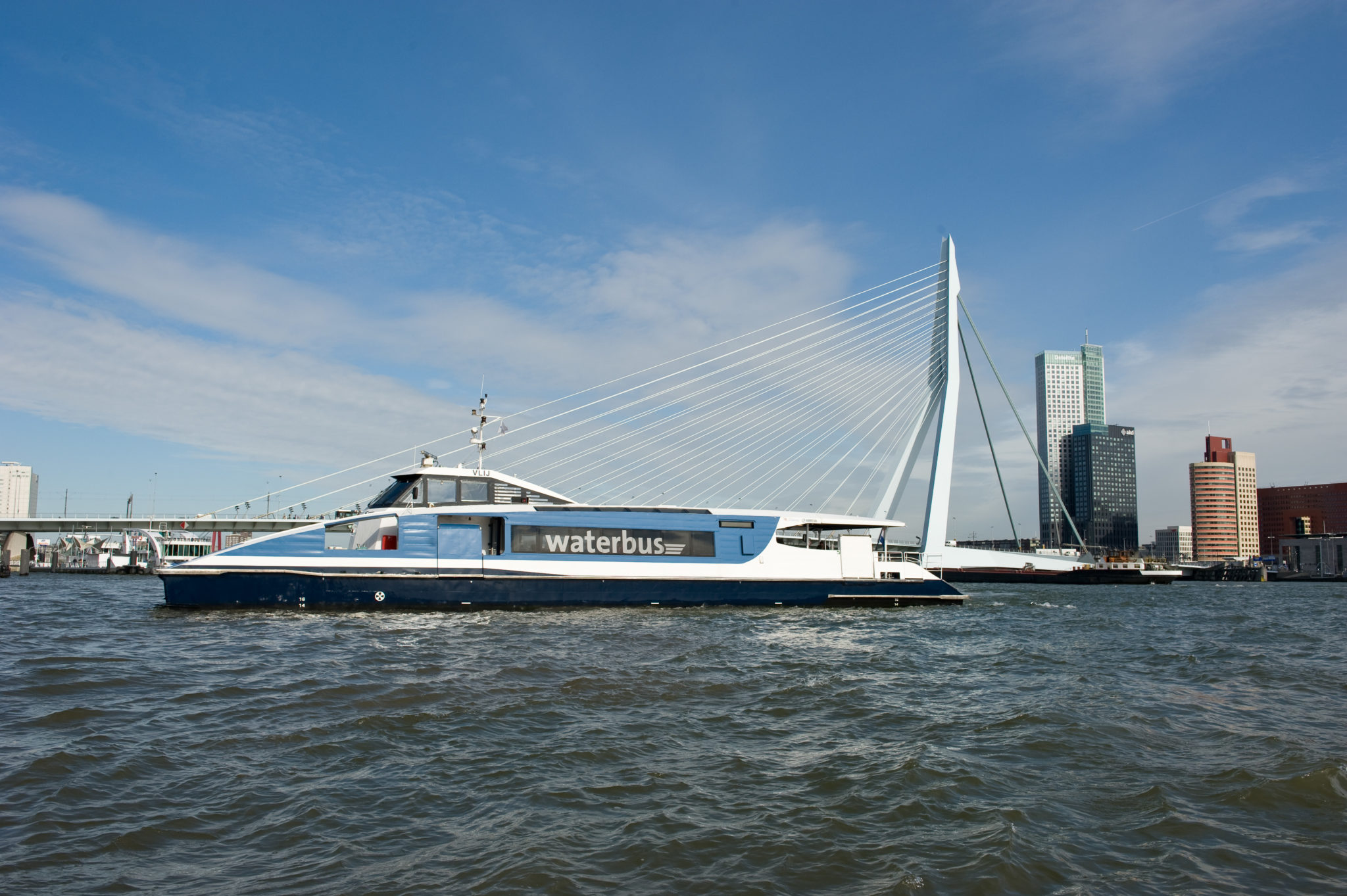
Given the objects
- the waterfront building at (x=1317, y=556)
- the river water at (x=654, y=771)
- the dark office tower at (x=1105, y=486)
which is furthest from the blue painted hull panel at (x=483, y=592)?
the dark office tower at (x=1105, y=486)

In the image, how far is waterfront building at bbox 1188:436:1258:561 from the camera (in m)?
132

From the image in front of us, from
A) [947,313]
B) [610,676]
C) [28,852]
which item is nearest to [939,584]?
[947,313]

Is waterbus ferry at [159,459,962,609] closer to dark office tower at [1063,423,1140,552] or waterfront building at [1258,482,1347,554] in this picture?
waterfront building at [1258,482,1347,554]

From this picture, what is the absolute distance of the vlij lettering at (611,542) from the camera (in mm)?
20234

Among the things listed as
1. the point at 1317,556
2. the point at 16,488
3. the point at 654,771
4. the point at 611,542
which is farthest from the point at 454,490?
the point at 16,488

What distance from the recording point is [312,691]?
348 inches

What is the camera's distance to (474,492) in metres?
20.5

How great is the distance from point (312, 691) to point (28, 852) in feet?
14.4

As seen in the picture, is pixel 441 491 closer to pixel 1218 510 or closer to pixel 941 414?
pixel 941 414

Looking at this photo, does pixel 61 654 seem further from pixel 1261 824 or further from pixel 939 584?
pixel 939 584

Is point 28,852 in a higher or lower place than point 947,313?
lower

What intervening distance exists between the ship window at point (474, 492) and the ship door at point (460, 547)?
0.73 m

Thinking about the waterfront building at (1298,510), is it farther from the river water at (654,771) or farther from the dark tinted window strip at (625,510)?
the river water at (654,771)

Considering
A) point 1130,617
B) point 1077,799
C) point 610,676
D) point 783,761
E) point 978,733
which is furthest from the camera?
point 1130,617
